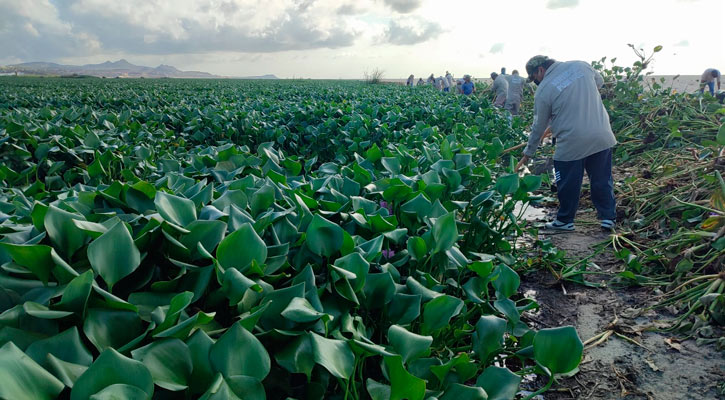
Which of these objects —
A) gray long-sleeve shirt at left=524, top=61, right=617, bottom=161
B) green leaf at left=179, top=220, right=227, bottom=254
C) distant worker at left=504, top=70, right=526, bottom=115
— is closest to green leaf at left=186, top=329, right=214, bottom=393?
green leaf at left=179, top=220, right=227, bottom=254

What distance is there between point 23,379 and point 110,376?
0.45 feet

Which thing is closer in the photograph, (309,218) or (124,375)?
(124,375)

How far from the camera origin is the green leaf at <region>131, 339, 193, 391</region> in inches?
35.1

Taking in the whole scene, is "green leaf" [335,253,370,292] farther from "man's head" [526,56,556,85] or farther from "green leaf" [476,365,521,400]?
"man's head" [526,56,556,85]

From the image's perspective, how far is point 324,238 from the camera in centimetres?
143

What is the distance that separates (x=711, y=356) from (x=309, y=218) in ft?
8.10

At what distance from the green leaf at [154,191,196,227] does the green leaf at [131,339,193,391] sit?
50cm

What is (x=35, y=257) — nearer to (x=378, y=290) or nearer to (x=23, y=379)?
(x=23, y=379)

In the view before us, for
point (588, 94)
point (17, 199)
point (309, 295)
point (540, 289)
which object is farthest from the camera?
point (588, 94)

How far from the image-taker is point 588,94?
4.55 m

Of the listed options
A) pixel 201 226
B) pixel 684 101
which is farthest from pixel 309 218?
pixel 684 101

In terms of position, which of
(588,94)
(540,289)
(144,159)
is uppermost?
(588,94)

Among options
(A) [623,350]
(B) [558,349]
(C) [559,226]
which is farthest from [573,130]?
(B) [558,349]

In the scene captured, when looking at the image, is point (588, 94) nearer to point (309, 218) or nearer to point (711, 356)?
point (711, 356)
